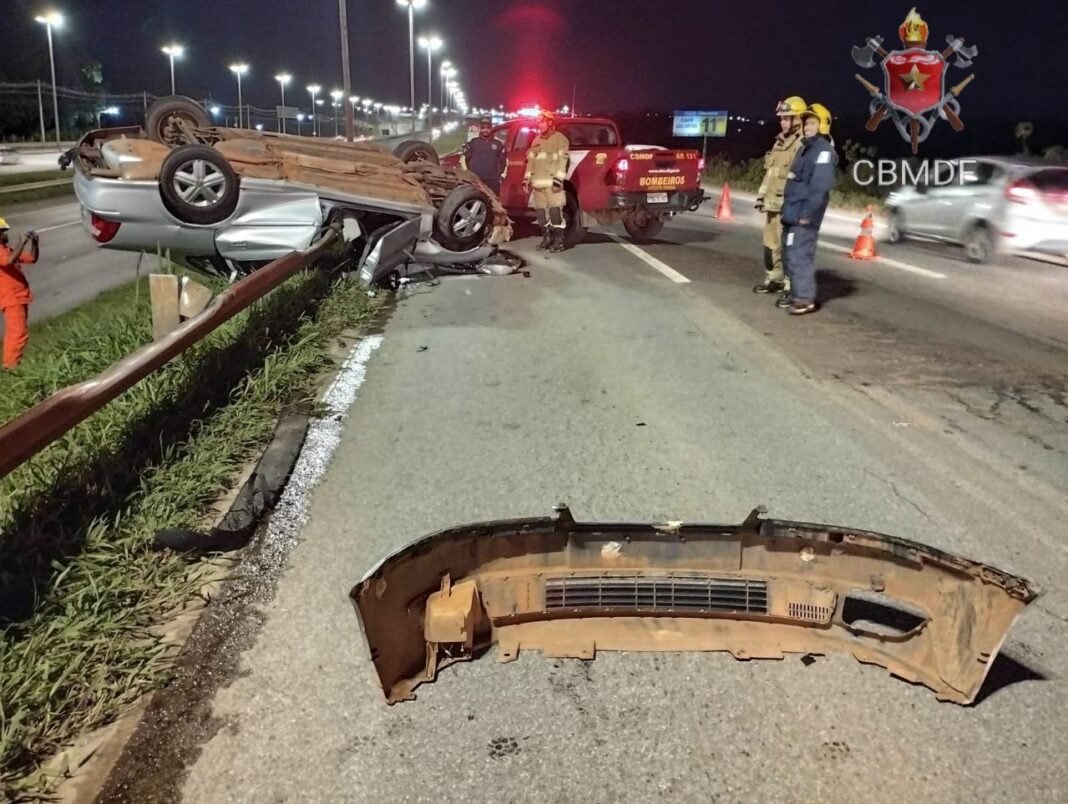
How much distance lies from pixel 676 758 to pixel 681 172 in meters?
11.7

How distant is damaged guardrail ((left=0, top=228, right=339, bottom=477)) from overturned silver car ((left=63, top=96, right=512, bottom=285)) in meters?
2.34

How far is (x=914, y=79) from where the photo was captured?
25531 mm

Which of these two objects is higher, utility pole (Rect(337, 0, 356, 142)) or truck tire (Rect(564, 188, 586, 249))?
utility pole (Rect(337, 0, 356, 142))

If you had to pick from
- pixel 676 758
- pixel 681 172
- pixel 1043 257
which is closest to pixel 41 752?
pixel 676 758

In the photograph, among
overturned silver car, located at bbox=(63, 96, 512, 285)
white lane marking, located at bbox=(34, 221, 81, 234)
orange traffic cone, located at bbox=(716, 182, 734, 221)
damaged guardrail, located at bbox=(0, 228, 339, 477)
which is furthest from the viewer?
orange traffic cone, located at bbox=(716, 182, 734, 221)

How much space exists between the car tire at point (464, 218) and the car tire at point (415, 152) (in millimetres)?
1987

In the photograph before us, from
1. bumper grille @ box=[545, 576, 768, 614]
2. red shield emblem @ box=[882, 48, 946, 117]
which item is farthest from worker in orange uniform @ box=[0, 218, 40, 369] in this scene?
red shield emblem @ box=[882, 48, 946, 117]

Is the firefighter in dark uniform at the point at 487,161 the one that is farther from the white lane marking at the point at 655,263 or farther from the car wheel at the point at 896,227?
the car wheel at the point at 896,227

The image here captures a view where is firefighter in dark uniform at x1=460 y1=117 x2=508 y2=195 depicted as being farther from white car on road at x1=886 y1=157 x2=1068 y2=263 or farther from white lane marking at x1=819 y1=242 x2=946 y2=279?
white car on road at x1=886 y1=157 x2=1068 y2=263

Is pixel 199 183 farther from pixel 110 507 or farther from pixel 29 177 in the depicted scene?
pixel 29 177

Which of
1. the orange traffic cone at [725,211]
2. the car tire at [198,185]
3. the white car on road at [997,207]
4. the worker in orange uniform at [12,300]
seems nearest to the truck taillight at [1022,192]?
the white car on road at [997,207]

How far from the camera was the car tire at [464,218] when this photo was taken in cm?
937

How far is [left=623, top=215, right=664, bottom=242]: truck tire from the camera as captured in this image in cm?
1462

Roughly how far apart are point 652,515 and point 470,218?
20.4 ft
